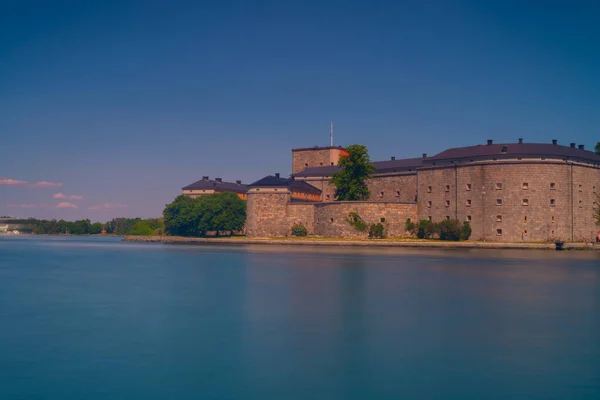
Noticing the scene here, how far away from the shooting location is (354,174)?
52.9 meters

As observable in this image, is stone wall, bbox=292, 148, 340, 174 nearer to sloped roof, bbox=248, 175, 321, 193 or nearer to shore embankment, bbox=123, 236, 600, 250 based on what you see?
sloped roof, bbox=248, 175, 321, 193

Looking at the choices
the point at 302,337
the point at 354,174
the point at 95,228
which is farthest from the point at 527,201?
the point at 95,228

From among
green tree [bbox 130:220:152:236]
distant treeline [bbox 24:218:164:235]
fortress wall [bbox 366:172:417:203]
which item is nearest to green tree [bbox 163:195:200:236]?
green tree [bbox 130:220:152:236]

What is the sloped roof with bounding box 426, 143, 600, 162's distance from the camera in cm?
4484

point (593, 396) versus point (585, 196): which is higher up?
point (585, 196)

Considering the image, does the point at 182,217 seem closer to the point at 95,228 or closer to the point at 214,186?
the point at 214,186

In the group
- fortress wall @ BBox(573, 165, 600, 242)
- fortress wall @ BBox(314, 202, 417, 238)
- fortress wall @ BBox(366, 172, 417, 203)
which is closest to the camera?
fortress wall @ BBox(573, 165, 600, 242)

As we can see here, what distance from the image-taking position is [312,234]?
5356cm

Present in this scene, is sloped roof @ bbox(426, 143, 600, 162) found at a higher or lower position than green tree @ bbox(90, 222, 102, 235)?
higher

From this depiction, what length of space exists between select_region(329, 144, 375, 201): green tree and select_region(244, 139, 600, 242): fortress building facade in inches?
90.7

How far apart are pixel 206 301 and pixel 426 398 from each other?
32.9 feet

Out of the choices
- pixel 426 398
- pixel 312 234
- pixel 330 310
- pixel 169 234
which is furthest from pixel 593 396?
pixel 169 234

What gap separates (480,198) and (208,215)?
25.2 metres

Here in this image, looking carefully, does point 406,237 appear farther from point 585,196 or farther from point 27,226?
point 27,226
